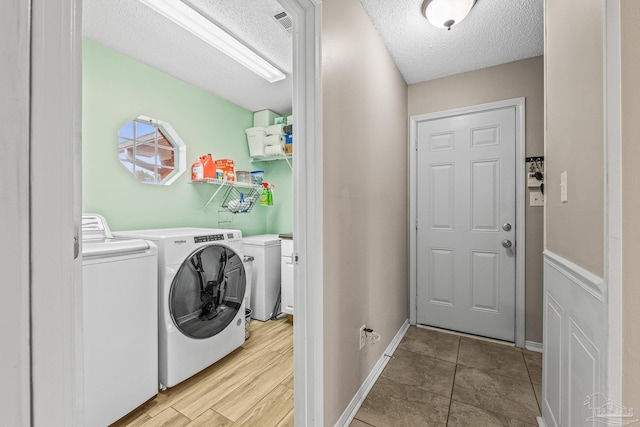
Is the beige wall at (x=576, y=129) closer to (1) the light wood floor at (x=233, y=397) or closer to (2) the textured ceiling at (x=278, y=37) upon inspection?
(2) the textured ceiling at (x=278, y=37)

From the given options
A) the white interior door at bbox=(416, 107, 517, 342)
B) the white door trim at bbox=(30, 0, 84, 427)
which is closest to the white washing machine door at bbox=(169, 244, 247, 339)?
the white door trim at bbox=(30, 0, 84, 427)

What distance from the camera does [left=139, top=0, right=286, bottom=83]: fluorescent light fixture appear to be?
1.53m

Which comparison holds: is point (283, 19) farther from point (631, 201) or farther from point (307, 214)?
point (631, 201)

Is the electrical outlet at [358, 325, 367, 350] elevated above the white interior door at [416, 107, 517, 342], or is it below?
below

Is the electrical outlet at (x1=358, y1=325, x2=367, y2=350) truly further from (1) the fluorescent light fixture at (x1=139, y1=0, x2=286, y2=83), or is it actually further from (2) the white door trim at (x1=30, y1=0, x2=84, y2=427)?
(1) the fluorescent light fixture at (x1=139, y1=0, x2=286, y2=83)

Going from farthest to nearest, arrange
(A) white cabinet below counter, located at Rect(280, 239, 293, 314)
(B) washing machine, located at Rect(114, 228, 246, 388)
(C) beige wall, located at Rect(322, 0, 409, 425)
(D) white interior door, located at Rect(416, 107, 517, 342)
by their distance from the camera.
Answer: (A) white cabinet below counter, located at Rect(280, 239, 293, 314) → (D) white interior door, located at Rect(416, 107, 517, 342) → (B) washing machine, located at Rect(114, 228, 246, 388) → (C) beige wall, located at Rect(322, 0, 409, 425)

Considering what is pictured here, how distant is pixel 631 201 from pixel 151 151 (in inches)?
115

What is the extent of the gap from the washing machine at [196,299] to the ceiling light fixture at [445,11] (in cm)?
208

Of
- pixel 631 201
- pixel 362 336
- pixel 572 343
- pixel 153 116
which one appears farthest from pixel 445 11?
pixel 153 116

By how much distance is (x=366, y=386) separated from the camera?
1698mm

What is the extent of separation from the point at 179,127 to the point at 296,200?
195cm

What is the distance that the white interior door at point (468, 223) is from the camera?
2340 millimetres

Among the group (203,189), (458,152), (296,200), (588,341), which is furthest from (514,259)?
(203,189)

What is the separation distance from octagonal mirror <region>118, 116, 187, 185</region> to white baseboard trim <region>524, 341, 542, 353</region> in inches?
137
